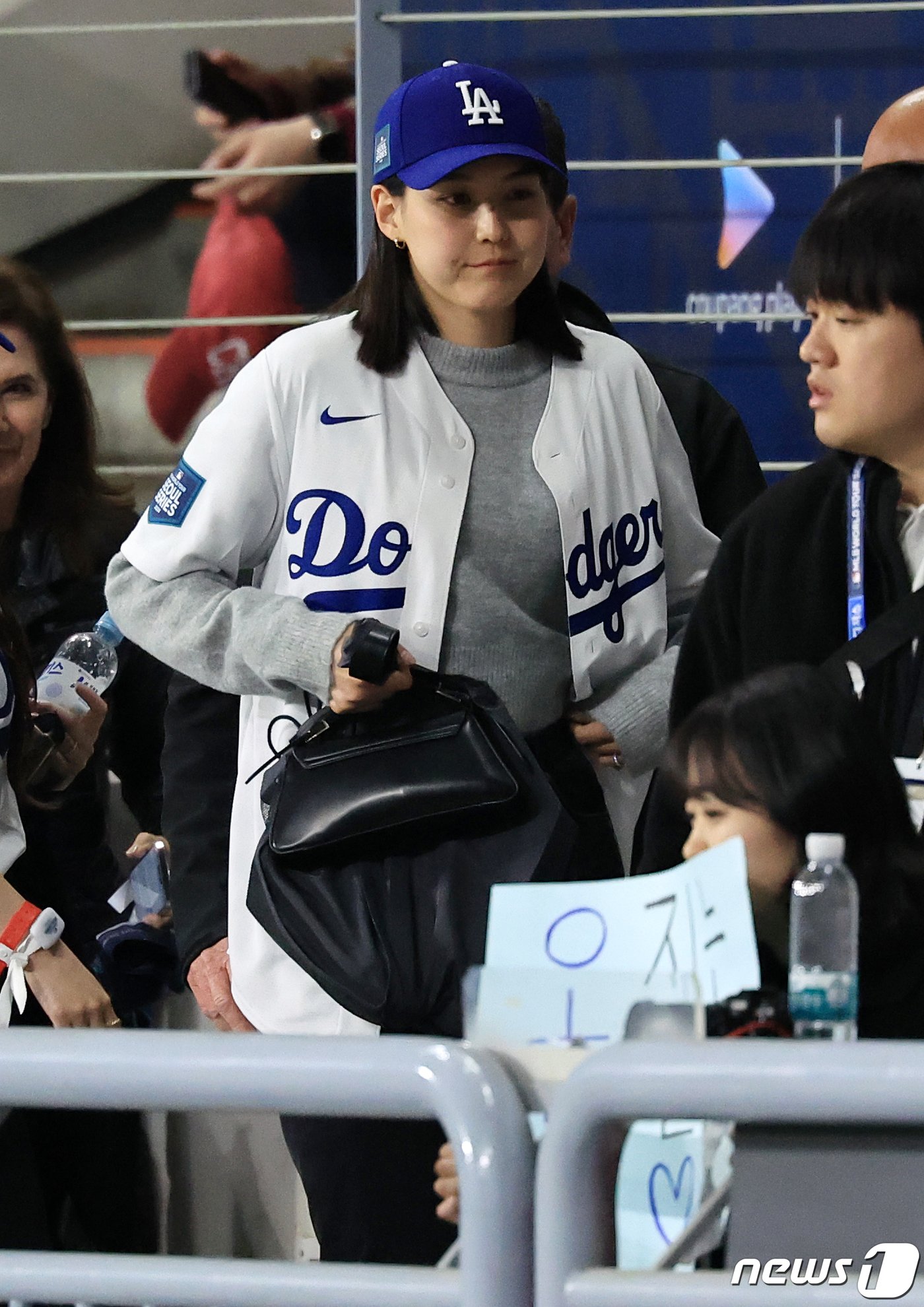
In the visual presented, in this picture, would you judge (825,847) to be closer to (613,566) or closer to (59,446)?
(613,566)

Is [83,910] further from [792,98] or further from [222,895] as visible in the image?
[792,98]

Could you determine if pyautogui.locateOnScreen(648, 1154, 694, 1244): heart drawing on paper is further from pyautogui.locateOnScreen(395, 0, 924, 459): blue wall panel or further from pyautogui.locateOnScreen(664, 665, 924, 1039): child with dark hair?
pyautogui.locateOnScreen(395, 0, 924, 459): blue wall panel

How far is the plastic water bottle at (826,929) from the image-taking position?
1.09 metres

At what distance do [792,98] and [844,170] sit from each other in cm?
19

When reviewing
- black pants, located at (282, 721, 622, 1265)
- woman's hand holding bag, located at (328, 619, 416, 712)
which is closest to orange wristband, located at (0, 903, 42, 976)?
black pants, located at (282, 721, 622, 1265)

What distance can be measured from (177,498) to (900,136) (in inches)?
35.7

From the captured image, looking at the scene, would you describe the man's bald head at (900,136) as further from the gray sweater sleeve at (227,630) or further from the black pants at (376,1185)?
the black pants at (376,1185)

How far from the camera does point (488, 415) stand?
1881mm

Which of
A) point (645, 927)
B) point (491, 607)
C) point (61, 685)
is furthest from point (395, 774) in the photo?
point (61, 685)

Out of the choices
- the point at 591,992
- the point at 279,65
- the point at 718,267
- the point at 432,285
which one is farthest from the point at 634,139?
the point at 591,992

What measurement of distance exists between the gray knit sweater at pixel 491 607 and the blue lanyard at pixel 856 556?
0.36 metres

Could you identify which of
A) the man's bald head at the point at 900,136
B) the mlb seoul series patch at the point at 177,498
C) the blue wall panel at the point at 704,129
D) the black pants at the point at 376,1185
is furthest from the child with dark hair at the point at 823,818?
the blue wall panel at the point at 704,129

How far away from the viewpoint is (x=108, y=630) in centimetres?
251

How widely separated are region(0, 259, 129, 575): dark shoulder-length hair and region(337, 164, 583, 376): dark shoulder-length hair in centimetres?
82
